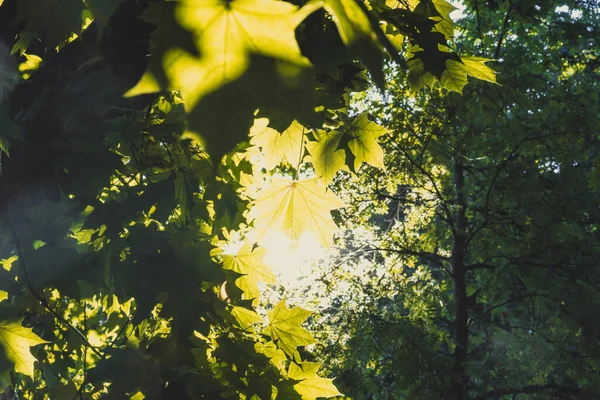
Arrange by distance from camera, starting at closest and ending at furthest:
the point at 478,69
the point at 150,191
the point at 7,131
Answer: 1. the point at 7,131
2. the point at 478,69
3. the point at 150,191

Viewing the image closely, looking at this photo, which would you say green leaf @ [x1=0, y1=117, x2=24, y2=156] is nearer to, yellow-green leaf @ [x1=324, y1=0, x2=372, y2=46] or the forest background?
the forest background

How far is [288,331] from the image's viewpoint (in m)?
2.23

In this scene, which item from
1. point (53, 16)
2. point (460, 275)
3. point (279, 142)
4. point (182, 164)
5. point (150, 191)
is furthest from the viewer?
point (460, 275)

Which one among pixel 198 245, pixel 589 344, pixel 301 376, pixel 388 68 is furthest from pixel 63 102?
pixel 589 344

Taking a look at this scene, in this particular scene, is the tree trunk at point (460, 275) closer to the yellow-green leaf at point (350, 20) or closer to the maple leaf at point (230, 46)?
the yellow-green leaf at point (350, 20)

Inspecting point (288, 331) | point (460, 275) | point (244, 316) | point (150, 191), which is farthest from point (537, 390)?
point (150, 191)

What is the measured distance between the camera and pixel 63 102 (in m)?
1.76

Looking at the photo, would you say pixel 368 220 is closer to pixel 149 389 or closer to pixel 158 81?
pixel 149 389

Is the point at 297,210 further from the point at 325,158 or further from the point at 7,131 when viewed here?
the point at 7,131

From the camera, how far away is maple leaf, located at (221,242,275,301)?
94.5 inches

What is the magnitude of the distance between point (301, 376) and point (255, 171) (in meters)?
1.21

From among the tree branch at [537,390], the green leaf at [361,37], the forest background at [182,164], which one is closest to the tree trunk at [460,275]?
the tree branch at [537,390]

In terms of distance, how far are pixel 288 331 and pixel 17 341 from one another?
3.19 feet

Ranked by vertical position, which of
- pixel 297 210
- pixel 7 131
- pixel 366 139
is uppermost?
pixel 366 139
